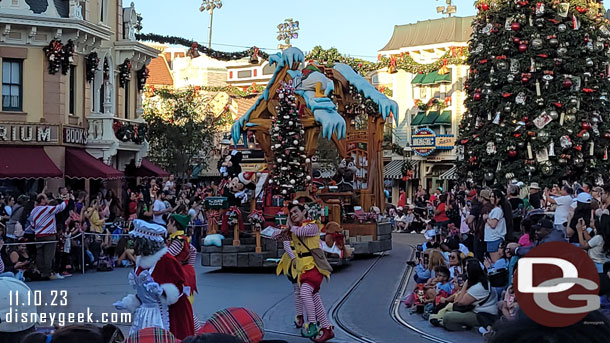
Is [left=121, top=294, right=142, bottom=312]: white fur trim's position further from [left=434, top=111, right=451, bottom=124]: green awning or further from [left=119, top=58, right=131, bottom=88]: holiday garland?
[left=434, top=111, right=451, bottom=124]: green awning

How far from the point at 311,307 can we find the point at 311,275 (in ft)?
1.23

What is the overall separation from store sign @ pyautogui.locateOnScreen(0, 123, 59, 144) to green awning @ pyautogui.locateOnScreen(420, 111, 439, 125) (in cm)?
2773

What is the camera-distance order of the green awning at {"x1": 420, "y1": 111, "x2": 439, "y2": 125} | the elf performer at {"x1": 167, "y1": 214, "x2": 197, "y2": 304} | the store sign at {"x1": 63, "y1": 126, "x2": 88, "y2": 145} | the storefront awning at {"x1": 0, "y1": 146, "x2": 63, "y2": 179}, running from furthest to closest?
the green awning at {"x1": 420, "y1": 111, "x2": 439, "y2": 125} → the store sign at {"x1": 63, "y1": 126, "x2": 88, "y2": 145} → the storefront awning at {"x1": 0, "y1": 146, "x2": 63, "y2": 179} → the elf performer at {"x1": 167, "y1": 214, "x2": 197, "y2": 304}

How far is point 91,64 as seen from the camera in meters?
25.8

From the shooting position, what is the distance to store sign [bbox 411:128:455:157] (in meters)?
46.6

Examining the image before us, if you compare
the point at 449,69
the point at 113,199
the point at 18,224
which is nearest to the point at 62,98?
the point at 113,199

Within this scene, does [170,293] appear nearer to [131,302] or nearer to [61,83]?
[131,302]

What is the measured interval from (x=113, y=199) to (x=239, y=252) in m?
6.05

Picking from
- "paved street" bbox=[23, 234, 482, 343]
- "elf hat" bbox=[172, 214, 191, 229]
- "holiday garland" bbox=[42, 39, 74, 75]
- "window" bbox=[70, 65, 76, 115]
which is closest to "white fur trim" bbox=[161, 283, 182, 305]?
"elf hat" bbox=[172, 214, 191, 229]

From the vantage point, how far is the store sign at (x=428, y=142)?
153 feet

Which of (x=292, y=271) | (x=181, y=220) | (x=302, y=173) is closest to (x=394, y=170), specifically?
(x=302, y=173)

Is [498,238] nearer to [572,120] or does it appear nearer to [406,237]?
[572,120]

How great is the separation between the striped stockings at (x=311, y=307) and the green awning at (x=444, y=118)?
38170 mm

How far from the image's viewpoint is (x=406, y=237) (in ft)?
92.0
